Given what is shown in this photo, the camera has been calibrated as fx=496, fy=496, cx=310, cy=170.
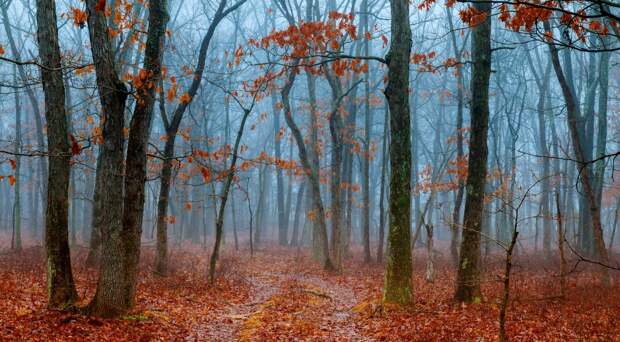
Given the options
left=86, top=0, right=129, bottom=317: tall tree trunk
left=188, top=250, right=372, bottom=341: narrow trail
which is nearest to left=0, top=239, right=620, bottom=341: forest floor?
left=188, top=250, right=372, bottom=341: narrow trail

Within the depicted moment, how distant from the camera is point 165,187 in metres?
15.3

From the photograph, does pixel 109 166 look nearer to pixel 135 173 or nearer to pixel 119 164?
pixel 119 164

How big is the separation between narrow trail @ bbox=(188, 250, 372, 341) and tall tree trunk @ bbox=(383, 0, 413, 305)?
1.32m

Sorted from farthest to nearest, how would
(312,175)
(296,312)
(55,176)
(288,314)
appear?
(312,175) < (296,312) < (288,314) < (55,176)

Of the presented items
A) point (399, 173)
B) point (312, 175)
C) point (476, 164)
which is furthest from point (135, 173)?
point (312, 175)

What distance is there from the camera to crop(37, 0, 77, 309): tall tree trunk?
8695mm

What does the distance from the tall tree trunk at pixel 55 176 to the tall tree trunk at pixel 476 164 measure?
316 inches

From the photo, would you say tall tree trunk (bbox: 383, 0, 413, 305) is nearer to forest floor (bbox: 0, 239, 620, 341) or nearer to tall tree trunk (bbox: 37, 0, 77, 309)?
forest floor (bbox: 0, 239, 620, 341)

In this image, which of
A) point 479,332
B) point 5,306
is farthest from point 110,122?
point 479,332

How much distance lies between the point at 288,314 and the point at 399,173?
4.00 meters

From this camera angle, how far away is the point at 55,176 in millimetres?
8703

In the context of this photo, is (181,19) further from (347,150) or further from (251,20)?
(347,150)

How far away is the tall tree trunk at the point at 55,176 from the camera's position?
870cm

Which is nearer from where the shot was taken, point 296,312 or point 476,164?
point 476,164
